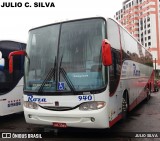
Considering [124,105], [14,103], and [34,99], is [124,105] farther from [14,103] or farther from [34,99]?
[14,103]

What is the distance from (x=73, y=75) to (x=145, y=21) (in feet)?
291

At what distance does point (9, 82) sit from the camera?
368 inches

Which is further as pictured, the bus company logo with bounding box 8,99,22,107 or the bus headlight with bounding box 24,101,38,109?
the bus company logo with bounding box 8,99,22,107

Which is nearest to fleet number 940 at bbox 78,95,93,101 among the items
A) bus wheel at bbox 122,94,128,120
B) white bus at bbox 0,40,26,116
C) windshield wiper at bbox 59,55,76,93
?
windshield wiper at bbox 59,55,76,93

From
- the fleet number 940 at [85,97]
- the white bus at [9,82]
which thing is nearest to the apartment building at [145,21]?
the white bus at [9,82]

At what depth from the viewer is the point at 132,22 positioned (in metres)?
99.4

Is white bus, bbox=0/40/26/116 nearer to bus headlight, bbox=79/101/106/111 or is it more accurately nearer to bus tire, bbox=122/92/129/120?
bus headlight, bbox=79/101/106/111

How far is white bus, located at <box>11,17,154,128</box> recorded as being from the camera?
626 centimetres

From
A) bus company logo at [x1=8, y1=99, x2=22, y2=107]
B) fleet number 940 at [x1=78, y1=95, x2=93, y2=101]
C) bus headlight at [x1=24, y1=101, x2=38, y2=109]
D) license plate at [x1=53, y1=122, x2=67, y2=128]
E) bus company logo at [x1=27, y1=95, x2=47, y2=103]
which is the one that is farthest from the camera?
bus company logo at [x1=8, y1=99, x2=22, y2=107]

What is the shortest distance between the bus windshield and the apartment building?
72.5 m

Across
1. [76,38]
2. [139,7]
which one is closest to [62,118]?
[76,38]

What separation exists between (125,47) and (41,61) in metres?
3.38

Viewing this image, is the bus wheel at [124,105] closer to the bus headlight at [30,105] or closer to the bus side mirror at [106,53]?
the bus side mirror at [106,53]

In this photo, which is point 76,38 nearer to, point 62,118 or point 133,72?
point 62,118
